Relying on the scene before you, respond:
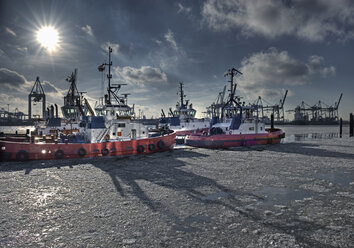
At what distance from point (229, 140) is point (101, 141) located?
12.4 metres

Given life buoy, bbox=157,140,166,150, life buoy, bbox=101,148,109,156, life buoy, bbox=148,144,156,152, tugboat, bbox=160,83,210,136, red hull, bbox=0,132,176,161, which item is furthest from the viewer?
tugboat, bbox=160,83,210,136

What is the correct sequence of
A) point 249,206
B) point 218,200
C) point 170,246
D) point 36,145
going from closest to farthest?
point 170,246
point 249,206
point 218,200
point 36,145

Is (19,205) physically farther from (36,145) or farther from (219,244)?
(36,145)

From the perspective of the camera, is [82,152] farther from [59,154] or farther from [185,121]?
[185,121]

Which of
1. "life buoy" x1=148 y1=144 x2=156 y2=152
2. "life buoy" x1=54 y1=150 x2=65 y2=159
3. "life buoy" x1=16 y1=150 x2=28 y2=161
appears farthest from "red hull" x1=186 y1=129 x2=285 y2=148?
"life buoy" x1=16 y1=150 x2=28 y2=161

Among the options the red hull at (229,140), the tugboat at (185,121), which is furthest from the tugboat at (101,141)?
the tugboat at (185,121)

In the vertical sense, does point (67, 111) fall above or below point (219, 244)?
above

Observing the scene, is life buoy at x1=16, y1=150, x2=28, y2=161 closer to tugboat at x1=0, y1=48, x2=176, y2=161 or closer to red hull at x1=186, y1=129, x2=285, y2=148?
tugboat at x1=0, y1=48, x2=176, y2=161

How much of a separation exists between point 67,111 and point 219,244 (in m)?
36.1

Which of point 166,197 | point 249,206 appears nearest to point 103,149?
point 166,197

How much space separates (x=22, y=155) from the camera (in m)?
12.2

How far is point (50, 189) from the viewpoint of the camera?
7.00m

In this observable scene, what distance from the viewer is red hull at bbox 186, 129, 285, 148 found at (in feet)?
64.6

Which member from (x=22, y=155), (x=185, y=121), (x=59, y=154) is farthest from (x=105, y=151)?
(x=185, y=121)
